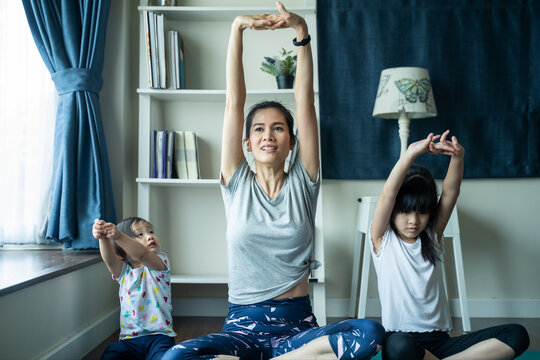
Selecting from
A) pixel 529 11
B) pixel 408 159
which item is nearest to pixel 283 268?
pixel 408 159

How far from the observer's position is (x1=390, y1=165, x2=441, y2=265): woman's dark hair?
1680 millimetres

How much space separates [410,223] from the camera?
167 cm

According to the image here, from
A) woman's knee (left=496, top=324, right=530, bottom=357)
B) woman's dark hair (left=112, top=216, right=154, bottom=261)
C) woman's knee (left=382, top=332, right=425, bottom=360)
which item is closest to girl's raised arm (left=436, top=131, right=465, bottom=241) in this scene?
woman's knee (left=496, top=324, right=530, bottom=357)

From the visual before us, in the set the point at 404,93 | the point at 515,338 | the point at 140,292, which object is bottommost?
the point at 515,338

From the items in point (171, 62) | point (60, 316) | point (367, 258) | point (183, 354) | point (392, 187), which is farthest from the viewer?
point (171, 62)

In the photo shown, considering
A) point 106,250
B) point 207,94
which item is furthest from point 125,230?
point 207,94

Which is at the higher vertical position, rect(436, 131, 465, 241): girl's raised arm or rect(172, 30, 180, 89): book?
rect(172, 30, 180, 89): book

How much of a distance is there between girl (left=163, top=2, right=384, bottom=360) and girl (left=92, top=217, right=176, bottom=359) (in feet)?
1.50

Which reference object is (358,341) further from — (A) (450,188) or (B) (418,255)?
(A) (450,188)

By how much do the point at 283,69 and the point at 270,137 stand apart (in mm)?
1245

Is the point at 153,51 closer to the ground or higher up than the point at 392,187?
higher up

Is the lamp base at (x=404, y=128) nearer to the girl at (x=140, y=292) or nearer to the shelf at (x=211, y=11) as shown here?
the shelf at (x=211, y=11)

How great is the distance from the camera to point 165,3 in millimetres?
2701

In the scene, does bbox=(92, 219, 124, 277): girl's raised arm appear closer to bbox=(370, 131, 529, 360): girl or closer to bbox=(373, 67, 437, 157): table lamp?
bbox=(370, 131, 529, 360): girl
